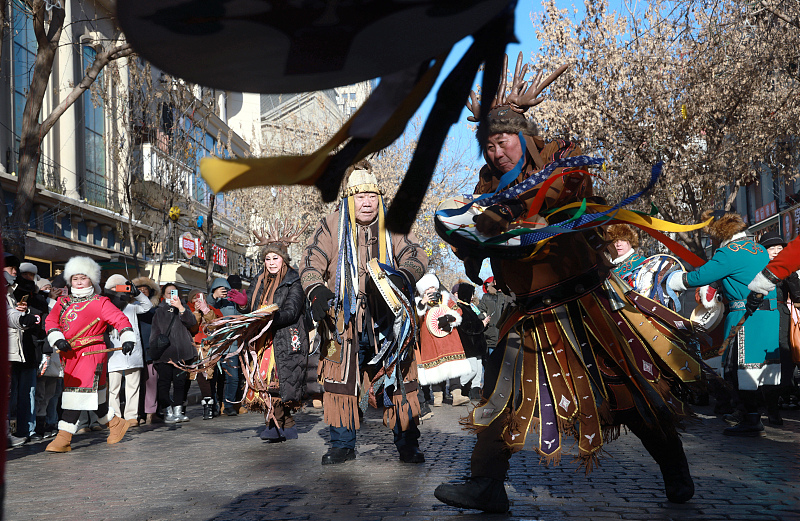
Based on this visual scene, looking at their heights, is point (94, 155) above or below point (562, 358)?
above

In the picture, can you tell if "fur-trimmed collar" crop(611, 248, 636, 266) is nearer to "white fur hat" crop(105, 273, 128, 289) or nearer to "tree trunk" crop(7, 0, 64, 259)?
"white fur hat" crop(105, 273, 128, 289)

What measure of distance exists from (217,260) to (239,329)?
106 feet

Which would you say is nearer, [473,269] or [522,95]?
[473,269]

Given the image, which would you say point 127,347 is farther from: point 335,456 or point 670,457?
point 670,457

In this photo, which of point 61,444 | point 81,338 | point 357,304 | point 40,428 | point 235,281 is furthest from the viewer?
point 235,281

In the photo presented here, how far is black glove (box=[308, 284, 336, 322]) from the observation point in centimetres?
548

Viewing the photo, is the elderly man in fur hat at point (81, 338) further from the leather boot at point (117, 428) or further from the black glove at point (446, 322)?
the black glove at point (446, 322)

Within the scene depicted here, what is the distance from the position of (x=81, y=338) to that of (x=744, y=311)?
608 centimetres

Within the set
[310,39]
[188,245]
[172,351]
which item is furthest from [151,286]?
[188,245]

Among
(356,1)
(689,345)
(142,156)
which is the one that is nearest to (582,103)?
(142,156)

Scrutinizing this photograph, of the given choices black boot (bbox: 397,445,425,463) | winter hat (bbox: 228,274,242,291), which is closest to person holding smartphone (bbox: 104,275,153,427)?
winter hat (bbox: 228,274,242,291)

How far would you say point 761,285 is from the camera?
7.33m

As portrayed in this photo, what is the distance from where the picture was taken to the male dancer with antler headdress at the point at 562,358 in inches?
151

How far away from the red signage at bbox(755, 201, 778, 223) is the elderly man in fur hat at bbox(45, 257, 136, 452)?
2935cm
